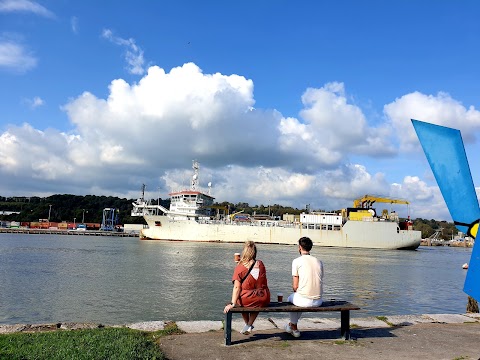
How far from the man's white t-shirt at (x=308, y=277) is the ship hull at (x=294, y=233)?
44253mm

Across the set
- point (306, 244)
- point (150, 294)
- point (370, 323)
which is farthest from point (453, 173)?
point (150, 294)

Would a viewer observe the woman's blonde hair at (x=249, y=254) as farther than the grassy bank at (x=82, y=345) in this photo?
Yes

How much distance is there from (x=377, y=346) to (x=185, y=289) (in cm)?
875

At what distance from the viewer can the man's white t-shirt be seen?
4270 mm

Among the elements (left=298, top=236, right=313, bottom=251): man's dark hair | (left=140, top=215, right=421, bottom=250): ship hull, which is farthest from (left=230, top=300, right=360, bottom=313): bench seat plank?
(left=140, top=215, right=421, bottom=250): ship hull

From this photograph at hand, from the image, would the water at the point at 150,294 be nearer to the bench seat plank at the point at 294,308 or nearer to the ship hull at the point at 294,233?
the bench seat plank at the point at 294,308

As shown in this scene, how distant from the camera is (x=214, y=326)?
190 inches

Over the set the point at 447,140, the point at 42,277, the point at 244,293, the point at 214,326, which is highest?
the point at 447,140

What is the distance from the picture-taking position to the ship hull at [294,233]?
47.8 metres

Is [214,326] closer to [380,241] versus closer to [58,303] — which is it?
[58,303]

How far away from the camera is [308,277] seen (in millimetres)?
4273

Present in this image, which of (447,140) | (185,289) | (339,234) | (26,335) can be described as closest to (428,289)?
(185,289)

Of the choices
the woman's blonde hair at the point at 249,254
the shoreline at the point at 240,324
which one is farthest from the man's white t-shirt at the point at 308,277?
the shoreline at the point at 240,324

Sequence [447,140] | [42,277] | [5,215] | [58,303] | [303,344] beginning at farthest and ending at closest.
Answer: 1. [5,215]
2. [42,277]
3. [58,303]
4. [303,344]
5. [447,140]
